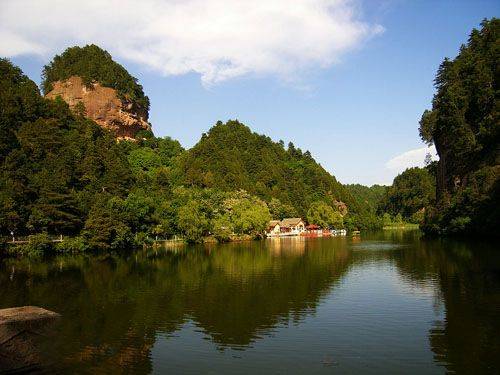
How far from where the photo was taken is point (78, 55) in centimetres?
11669

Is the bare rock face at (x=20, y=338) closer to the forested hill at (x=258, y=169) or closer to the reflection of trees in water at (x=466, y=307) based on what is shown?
the reflection of trees in water at (x=466, y=307)

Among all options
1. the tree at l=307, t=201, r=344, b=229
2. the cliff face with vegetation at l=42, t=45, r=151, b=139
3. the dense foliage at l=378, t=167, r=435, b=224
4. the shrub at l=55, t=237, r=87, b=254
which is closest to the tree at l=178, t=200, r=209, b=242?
the shrub at l=55, t=237, r=87, b=254

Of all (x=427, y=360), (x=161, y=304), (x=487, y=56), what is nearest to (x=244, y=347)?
(x=427, y=360)

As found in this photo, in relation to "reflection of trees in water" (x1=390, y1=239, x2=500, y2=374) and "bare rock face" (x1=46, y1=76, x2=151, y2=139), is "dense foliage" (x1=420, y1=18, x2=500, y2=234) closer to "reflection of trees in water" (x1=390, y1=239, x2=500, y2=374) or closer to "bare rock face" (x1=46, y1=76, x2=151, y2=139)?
"reflection of trees in water" (x1=390, y1=239, x2=500, y2=374)

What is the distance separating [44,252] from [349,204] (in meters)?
110

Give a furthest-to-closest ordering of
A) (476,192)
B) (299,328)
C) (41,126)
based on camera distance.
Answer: (41,126)
(476,192)
(299,328)

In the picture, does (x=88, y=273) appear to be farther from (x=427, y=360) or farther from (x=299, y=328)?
(x=427, y=360)

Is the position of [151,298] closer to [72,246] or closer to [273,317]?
Answer: [273,317]

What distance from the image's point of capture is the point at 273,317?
21.3 m

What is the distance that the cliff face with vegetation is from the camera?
10869 cm

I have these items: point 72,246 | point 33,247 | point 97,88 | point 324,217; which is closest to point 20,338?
point 33,247

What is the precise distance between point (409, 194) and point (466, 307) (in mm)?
152108

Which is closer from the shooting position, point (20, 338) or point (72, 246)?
point (20, 338)

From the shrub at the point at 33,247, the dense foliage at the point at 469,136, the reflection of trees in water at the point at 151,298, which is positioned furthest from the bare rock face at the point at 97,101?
the dense foliage at the point at 469,136
